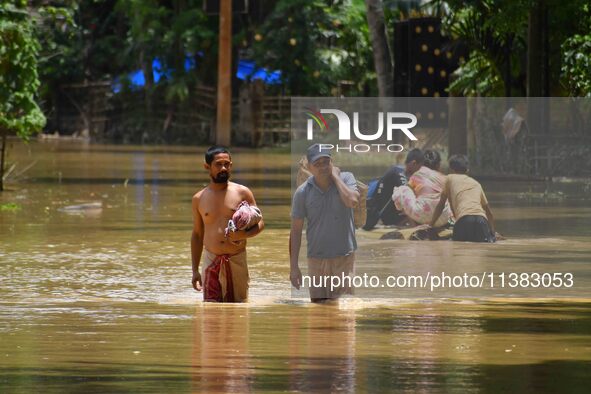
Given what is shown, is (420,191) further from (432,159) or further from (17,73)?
(17,73)

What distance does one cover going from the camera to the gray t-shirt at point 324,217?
38.4 feet

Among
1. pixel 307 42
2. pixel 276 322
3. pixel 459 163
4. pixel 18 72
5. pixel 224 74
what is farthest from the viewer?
pixel 307 42

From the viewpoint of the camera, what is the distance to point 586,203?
14.4 meters

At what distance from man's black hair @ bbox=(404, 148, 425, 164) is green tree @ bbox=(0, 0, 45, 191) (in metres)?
13.5

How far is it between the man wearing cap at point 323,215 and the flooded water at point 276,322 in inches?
11.1

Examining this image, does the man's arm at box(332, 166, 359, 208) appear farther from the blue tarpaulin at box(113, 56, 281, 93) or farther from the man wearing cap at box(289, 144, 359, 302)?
the blue tarpaulin at box(113, 56, 281, 93)

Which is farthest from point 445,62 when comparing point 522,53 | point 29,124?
point 29,124

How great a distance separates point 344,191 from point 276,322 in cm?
130

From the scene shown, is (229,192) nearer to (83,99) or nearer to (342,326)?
(342,326)

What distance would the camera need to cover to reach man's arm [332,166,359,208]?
1169 cm

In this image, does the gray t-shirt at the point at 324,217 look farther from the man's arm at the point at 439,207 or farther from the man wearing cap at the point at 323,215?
the man's arm at the point at 439,207

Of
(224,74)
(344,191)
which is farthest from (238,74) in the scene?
(344,191)

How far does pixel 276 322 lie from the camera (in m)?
10.9

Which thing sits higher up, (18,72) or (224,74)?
(224,74)
